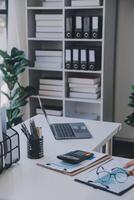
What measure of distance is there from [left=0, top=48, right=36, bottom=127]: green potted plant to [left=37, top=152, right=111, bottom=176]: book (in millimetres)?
1991

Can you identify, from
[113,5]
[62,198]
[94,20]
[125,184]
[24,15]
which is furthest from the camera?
[24,15]

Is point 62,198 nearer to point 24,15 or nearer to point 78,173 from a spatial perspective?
point 78,173

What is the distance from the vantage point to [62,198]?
4.36ft

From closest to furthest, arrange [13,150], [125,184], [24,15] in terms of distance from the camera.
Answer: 1. [125,184]
2. [13,150]
3. [24,15]

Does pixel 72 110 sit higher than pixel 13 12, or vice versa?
pixel 13 12

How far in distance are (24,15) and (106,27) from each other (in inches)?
42.2

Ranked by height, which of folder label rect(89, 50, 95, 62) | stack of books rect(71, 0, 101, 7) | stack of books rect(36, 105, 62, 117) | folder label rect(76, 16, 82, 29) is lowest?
stack of books rect(36, 105, 62, 117)

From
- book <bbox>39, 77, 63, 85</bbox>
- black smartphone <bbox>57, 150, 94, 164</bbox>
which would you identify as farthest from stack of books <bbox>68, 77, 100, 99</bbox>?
black smartphone <bbox>57, 150, 94, 164</bbox>

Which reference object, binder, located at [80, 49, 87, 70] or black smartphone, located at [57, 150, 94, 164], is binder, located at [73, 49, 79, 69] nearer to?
binder, located at [80, 49, 87, 70]

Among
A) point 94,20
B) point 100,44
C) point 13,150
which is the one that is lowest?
point 13,150

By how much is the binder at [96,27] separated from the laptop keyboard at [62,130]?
1.52 m

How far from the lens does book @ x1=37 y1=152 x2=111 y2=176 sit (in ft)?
5.21

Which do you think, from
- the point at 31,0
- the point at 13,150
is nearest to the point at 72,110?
the point at 31,0

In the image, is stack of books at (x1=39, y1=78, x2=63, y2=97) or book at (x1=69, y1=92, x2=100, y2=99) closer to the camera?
book at (x1=69, y1=92, x2=100, y2=99)
